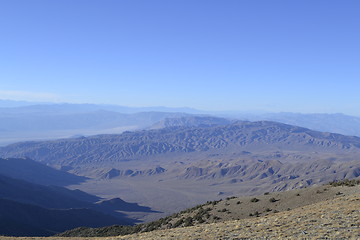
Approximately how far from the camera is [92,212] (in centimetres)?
10306

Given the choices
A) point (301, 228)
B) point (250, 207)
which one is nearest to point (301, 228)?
point (301, 228)

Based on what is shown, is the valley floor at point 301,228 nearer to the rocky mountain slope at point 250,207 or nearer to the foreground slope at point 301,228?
the foreground slope at point 301,228

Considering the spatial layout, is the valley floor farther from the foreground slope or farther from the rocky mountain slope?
the rocky mountain slope

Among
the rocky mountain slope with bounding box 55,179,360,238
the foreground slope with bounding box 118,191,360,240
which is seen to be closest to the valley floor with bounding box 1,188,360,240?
the foreground slope with bounding box 118,191,360,240

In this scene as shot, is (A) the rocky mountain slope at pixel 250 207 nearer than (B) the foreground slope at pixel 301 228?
No

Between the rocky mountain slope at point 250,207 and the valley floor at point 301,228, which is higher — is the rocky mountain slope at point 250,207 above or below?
below

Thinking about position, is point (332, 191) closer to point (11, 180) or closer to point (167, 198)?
point (11, 180)

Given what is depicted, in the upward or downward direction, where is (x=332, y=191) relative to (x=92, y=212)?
upward

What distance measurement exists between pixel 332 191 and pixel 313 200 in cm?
242

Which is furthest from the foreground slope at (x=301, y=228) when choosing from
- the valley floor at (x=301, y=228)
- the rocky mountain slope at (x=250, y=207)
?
the rocky mountain slope at (x=250, y=207)

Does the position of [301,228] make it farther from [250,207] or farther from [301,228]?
[250,207]

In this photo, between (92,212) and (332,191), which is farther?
(92,212)

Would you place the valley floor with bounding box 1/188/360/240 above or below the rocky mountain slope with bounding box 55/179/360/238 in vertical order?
above

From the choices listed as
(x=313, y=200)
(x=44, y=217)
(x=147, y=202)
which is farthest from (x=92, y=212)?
(x=313, y=200)
